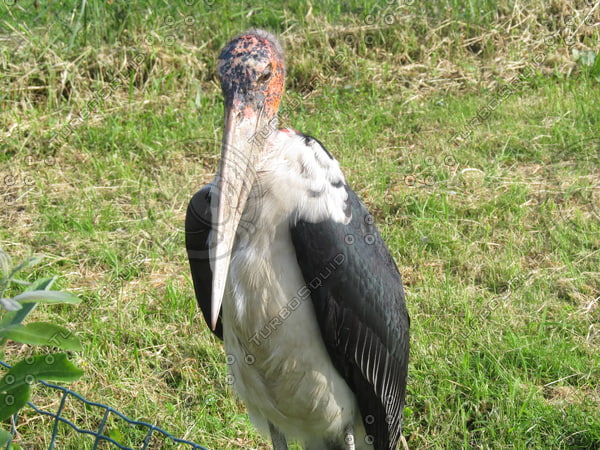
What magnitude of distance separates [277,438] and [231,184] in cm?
116

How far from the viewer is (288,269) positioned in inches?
98.2

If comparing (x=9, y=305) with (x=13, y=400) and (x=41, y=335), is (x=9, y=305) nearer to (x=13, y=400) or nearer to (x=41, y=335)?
(x=41, y=335)

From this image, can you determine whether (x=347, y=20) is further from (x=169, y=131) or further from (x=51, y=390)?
(x=51, y=390)

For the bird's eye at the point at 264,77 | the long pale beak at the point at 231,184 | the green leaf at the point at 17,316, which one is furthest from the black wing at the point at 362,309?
the green leaf at the point at 17,316

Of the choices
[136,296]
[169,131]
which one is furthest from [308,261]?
[169,131]

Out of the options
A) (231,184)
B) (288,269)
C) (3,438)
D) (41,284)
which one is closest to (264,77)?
(231,184)

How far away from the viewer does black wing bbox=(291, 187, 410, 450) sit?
242cm

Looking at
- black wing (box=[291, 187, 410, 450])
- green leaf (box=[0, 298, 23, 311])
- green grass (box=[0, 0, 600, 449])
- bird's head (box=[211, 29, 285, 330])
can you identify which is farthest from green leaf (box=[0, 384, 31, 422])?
green grass (box=[0, 0, 600, 449])

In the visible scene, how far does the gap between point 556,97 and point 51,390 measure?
426 cm

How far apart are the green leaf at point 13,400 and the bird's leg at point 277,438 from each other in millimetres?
1226

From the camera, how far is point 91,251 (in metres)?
4.45

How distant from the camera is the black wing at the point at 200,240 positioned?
269 centimetres

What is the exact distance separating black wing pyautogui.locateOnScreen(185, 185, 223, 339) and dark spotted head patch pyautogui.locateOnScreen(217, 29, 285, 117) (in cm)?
37

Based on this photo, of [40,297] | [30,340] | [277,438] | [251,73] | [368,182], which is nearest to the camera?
[40,297]
